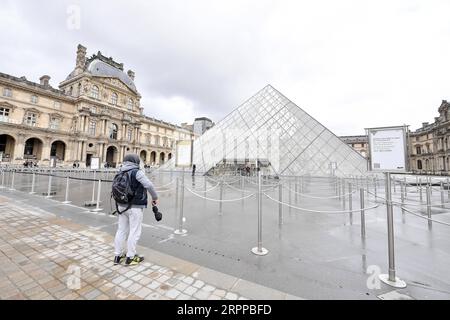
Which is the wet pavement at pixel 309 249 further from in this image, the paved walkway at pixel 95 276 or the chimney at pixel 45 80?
the chimney at pixel 45 80

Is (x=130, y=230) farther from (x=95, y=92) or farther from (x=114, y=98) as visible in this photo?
(x=114, y=98)

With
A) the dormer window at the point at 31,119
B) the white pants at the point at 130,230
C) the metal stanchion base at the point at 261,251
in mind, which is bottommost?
the metal stanchion base at the point at 261,251

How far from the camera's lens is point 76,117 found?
3366 centimetres

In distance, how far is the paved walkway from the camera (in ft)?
6.14

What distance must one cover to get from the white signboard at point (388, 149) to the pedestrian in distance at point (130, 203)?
2994 millimetres

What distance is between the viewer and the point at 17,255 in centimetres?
261

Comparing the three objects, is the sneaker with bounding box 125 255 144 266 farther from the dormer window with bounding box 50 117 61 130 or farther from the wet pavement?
the dormer window with bounding box 50 117 61 130

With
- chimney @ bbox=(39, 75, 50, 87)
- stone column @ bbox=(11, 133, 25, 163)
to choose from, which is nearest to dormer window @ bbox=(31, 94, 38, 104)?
chimney @ bbox=(39, 75, 50, 87)

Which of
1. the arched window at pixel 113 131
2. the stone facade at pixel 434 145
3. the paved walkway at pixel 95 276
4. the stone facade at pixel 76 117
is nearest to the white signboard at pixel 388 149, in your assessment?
the paved walkway at pixel 95 276

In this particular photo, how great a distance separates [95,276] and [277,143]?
→ 17139 millimetres

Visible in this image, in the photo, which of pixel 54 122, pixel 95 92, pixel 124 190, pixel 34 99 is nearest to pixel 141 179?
pixel 124 190

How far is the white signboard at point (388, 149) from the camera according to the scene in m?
2.41

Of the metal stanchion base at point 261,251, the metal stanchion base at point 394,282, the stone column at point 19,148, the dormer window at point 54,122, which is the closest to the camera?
the metal stanchion base at point 394,282

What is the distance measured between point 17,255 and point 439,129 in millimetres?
61911
